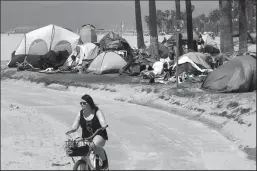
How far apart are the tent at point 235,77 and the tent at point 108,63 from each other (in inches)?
437

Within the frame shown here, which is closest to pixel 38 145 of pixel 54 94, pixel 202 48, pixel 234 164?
pixel 234 164

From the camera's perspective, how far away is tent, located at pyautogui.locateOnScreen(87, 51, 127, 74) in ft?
112

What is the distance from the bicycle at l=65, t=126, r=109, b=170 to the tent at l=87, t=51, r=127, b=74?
80.1 ft

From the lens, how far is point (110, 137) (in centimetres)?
1594

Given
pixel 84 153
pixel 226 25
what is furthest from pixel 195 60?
pixel 84 153

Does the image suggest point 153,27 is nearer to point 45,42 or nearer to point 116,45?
point 116,45

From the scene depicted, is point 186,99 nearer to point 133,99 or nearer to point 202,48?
point 133,99

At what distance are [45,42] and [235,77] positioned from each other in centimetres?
2246

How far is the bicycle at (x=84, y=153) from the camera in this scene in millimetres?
9297

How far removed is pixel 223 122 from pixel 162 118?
2251 millimetres

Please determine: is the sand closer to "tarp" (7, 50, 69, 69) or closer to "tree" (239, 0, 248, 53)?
"tarp" (7, 50, 69, 69)

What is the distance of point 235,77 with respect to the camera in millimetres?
22281

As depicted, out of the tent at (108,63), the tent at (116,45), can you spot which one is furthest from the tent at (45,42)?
the tent at (108,63)

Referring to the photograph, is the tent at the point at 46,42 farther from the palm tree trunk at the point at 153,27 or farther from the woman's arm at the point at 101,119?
the woman's arm at the point at 101,119
